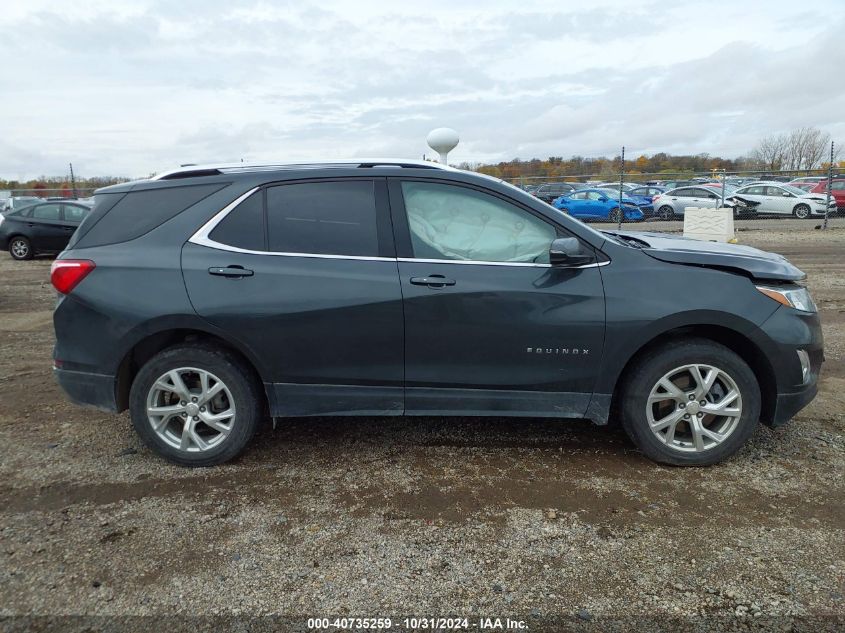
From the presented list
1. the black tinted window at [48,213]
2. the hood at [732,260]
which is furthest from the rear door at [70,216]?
the hood at [732,260]

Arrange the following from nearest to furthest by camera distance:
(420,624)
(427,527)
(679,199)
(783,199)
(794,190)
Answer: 1. (420,624)
2. (427,527)
3. (679,199)
4. (794,190)
5. (783,199)

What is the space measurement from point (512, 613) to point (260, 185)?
2.69 m

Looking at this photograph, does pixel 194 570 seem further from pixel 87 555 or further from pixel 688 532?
pixel 688 532

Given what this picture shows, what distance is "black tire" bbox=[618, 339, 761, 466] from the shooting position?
3.56 m

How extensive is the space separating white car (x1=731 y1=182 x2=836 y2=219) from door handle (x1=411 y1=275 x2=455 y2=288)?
24.1 m

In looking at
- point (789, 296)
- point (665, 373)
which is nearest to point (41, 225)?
point (665, 373)

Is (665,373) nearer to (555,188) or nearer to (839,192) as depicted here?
(839,192)

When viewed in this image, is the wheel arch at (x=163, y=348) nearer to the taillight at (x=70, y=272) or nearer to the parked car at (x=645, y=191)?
the taillight at (x=70, y=272)

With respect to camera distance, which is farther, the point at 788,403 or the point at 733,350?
the point at 733,350

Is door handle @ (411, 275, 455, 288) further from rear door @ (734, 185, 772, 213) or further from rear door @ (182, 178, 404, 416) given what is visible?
rear door @ (734, 185, 772, 213)

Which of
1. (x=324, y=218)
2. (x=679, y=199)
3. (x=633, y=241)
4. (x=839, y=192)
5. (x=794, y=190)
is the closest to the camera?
(x=324, y=218)

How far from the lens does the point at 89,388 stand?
3736 millimetres

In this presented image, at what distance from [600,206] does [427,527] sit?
21887 millimetres

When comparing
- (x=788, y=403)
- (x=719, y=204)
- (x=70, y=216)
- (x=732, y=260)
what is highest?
(x=70, y=216)
